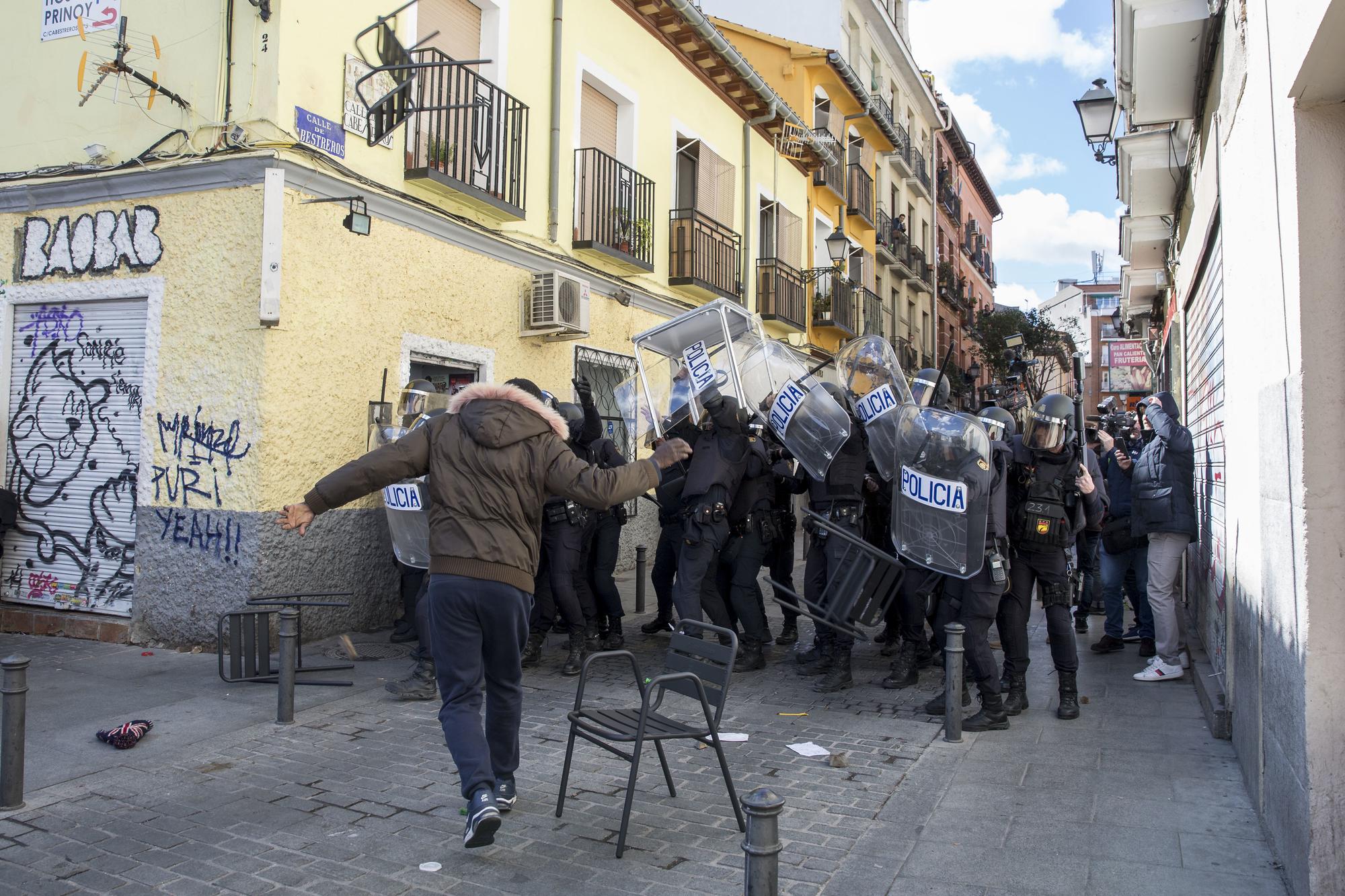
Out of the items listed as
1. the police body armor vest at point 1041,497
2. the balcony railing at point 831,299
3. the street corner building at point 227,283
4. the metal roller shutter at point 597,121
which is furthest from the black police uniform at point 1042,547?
the balcony railing at point 831,299

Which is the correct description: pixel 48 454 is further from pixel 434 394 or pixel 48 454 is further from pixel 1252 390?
pixel 1252 390

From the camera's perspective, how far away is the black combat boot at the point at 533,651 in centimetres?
726

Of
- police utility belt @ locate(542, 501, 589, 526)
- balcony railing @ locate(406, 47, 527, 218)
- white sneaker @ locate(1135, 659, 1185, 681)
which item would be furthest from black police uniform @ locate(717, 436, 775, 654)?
balcony railing @ locate(406, 47, 527, 218)

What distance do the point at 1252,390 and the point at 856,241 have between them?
771 inches

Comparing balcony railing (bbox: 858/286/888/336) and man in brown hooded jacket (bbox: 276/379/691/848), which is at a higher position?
balcony railing (bbox: 858/286/888/336)

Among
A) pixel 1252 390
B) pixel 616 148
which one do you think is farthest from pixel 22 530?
pixel 1252 390

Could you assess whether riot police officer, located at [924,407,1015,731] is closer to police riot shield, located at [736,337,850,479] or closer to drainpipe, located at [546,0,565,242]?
police riot shield, located at [736,337,850,479]

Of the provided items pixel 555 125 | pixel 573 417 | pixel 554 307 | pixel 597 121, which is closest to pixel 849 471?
pixel 573 417

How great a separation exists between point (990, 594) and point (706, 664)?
87.9 inches

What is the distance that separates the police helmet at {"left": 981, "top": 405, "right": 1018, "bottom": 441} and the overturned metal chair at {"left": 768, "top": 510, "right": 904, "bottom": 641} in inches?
40.0

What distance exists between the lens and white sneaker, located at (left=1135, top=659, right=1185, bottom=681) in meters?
7.01

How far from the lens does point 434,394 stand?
7402 mm

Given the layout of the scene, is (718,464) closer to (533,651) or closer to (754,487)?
(754,487)

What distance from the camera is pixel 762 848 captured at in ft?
8.29
